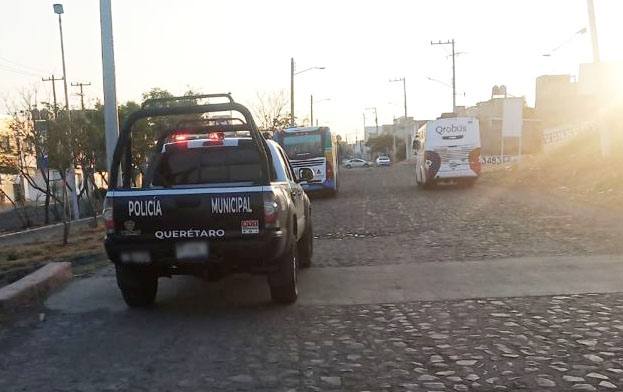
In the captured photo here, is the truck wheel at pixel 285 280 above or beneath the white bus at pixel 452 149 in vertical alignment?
A: beneath

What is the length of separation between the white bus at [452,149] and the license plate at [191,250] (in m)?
20.3

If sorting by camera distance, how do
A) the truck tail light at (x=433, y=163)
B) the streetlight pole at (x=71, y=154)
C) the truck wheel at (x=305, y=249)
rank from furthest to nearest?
the truck tail light at (x=433, y=163) < the streetlight pole at (x=71, y=154) < the truck wheel at (x=305, y=249)

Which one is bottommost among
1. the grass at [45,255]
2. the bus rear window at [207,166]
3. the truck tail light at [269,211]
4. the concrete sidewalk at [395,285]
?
the grass at [45,255]

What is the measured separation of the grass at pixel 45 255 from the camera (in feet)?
35.7

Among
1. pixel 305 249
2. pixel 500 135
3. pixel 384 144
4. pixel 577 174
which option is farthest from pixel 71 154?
pixel 384 144

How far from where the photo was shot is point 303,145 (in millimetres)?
26062

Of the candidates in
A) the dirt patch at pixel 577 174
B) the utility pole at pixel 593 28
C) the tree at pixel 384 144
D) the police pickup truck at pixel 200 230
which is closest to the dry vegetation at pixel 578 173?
the dirt patch at pixel 577 174

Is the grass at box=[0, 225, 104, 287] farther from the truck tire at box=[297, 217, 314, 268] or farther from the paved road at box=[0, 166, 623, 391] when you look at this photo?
the truck tire at box=[297, 217, 314, 268]

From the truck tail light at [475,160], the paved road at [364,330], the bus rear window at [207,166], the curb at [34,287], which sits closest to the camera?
the paved road at [364,330]

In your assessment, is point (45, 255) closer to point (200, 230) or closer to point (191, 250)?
point (191, 250)

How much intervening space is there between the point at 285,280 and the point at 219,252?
892 millimetres

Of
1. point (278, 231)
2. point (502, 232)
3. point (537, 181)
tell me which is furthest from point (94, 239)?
point (537, 181)

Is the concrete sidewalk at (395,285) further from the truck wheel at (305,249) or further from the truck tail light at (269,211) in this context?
the truck tail light at (269,211)

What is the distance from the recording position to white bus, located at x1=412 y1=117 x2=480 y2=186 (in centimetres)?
2634
